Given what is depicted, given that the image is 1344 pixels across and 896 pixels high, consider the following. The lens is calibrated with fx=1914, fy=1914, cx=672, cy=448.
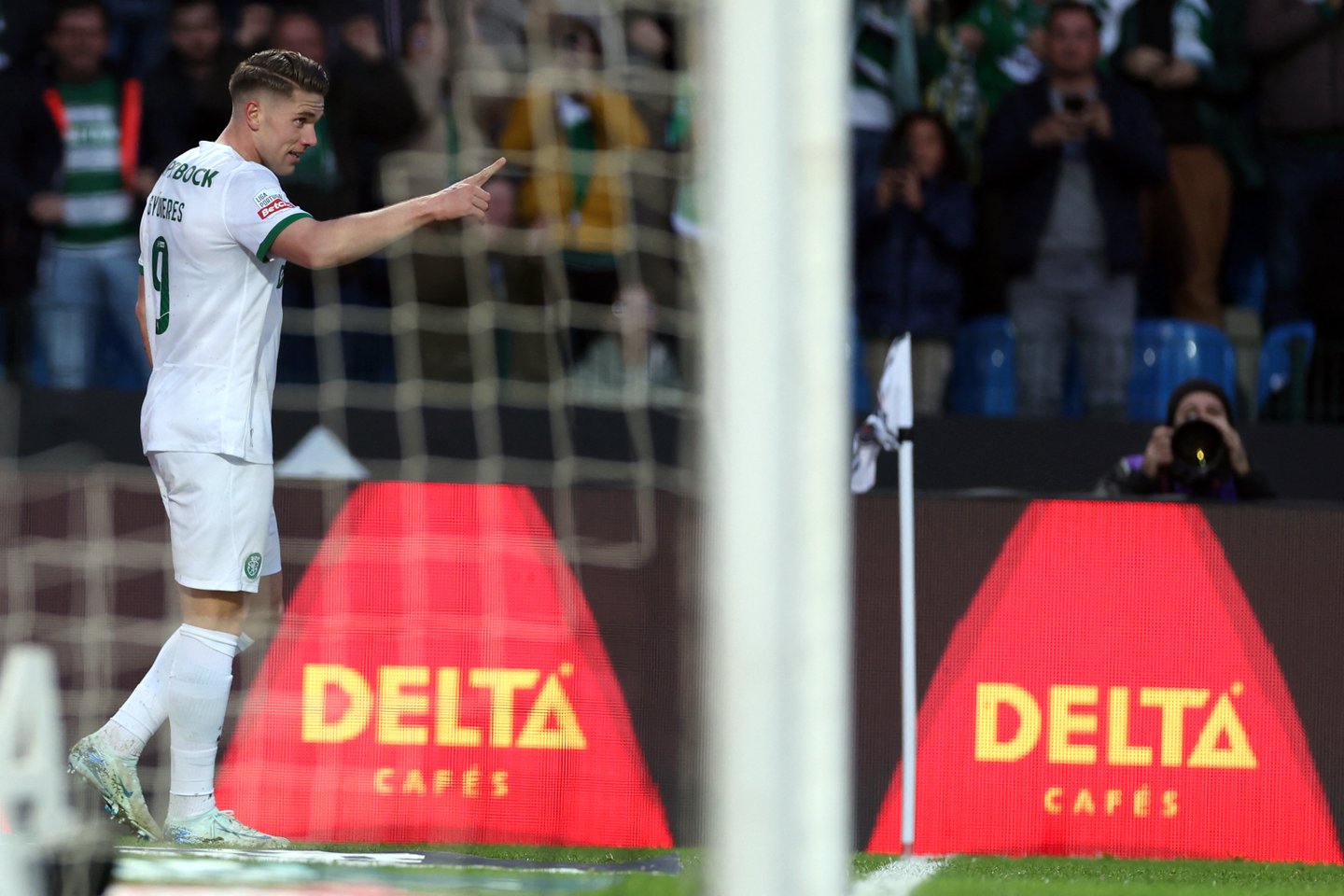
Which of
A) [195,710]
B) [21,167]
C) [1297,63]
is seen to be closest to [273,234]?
[195,710]

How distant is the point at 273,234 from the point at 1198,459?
2759mm

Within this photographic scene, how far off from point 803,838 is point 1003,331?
13.6 ft

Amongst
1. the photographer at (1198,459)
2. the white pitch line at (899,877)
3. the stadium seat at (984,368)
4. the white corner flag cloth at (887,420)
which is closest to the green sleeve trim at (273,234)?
the white corner flag cloth at (887,420)

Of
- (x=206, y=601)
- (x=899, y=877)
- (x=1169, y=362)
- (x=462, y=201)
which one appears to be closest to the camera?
(x=462, y=201)

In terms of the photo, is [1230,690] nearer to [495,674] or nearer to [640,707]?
[640,707]

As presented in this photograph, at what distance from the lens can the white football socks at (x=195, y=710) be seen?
13.6 ft

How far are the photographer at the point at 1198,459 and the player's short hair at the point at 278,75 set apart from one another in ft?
8.53

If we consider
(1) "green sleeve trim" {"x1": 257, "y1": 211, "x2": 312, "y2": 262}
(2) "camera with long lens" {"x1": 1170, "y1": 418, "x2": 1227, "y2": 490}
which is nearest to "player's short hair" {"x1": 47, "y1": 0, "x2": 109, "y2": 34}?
(1) "green sleeve trim" {"x1": 257, "y1": 211, "x2": 312, "y2": 262}

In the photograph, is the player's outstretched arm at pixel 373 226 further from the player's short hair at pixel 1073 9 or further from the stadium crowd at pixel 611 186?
the player's short hair at pixel 1073 9

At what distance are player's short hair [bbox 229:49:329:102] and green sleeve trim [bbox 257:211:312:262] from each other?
0.33 meters

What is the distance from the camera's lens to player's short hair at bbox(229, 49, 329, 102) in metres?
4.11

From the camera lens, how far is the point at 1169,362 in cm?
616

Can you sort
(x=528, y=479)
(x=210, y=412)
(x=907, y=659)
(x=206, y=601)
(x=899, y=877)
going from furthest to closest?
(x=528, y=479), (x=907, y=659), (x=899, y=877), (x=206, y=601), (x=210, y=412)

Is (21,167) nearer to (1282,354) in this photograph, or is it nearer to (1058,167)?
(1058,167)
